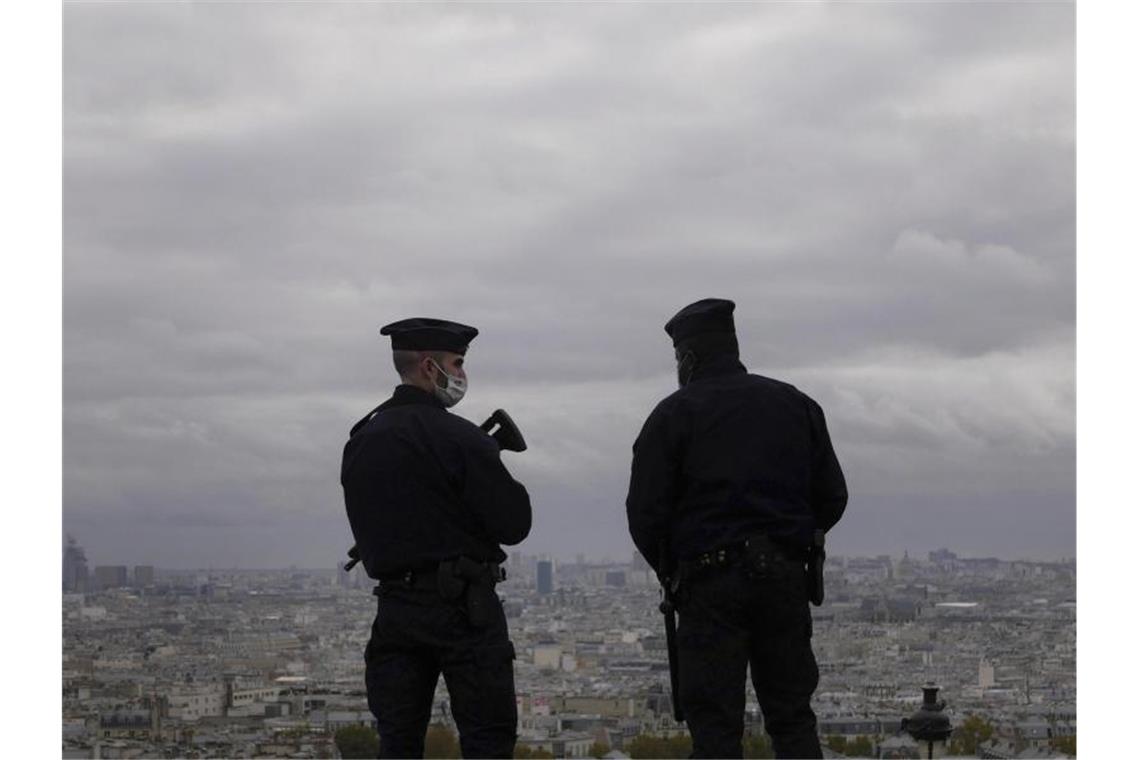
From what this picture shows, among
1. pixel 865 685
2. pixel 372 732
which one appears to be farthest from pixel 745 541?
pixel 865 685

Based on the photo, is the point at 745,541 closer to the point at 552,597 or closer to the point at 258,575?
the point at 552,597

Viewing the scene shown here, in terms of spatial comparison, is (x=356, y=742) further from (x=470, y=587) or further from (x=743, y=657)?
(x=743, y=657)

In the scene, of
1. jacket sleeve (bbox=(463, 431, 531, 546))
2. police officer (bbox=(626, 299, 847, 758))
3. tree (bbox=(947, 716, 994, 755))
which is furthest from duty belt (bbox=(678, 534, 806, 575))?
tree (bbox=(947, 716, 994, 755))

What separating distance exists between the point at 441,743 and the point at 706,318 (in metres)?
2.18

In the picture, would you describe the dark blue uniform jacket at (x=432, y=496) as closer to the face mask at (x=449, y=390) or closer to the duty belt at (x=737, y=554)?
the face mask at (x=449, y=390)

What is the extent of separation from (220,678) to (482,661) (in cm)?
904

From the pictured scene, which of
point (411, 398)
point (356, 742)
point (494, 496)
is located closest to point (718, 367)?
point (494, 496)

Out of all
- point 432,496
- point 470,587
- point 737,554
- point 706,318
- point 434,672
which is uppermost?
point 706,318

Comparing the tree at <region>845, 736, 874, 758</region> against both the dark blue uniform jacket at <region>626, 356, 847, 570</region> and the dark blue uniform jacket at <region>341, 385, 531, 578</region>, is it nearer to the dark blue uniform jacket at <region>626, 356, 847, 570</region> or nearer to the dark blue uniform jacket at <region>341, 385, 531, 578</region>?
the dark blue uniform jacket at <region>626, 356, 847, 570</region>

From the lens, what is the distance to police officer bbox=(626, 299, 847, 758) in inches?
221

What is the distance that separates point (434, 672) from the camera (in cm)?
581

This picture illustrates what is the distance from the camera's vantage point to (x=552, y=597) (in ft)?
49.8

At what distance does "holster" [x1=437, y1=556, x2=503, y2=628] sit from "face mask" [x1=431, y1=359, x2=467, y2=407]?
644mm

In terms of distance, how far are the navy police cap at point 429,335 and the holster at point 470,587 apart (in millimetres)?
830
